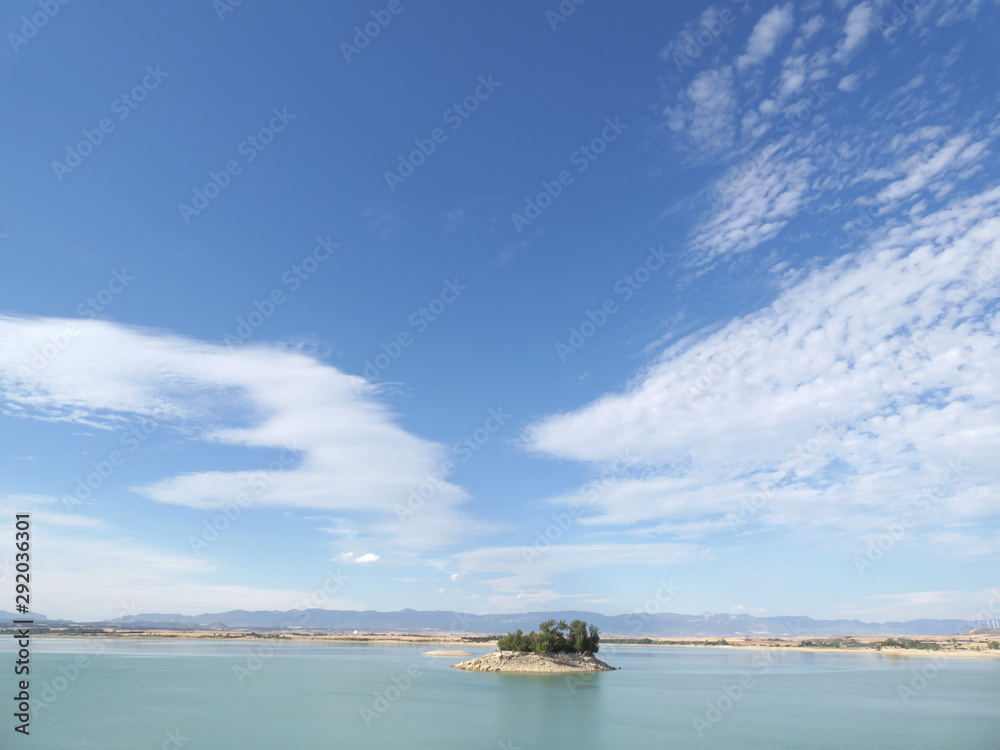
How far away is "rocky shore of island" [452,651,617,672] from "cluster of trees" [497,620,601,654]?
87cm

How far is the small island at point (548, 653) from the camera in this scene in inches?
3078

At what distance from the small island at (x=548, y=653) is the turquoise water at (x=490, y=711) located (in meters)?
4.48

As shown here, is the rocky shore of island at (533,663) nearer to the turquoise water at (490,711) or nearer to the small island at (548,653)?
the small island at (548,653)

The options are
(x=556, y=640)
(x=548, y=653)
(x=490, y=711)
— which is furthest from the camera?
(x=556, y=640)

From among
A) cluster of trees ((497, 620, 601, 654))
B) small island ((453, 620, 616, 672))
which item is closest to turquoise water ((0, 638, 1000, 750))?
small island ((453, 620, 616, 672))

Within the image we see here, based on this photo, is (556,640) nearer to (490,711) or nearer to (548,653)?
(548,653)

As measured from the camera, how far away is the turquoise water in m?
33.3

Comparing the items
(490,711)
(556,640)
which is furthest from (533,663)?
(490,711)

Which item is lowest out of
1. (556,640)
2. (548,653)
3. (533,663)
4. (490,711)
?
(533,663)

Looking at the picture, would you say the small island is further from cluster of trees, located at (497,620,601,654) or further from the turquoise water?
the turquoise water

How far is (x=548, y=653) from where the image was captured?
79.3 metres

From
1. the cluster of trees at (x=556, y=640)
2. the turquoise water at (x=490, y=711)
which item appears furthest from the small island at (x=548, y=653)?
the turquoise water at (x=490, y=711)

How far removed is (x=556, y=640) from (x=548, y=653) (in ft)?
7.28

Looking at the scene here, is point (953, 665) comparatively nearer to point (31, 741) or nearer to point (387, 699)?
point (387, 699)
